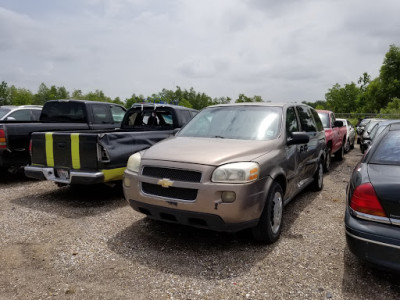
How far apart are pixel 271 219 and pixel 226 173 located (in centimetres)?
96

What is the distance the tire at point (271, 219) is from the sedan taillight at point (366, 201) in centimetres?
98

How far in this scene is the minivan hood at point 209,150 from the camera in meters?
3.42

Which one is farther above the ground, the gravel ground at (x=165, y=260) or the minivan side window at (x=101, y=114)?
the minivan side window at (x=101, y=114)

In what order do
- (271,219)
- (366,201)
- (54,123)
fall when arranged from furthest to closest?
1. (54,123)
2. (271,219)
3. (366,201)

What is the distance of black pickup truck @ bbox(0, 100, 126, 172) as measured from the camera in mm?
6457

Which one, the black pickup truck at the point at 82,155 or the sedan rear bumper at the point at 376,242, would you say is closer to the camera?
the sedan rear bumper at the point at 376,242

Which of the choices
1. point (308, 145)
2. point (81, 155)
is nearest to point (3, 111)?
point (81, 155)

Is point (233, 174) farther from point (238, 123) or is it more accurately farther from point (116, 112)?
point (116, 112)

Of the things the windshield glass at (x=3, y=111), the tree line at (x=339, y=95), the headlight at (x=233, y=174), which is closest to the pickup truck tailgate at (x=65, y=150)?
the headlight at (x=233, y=174)

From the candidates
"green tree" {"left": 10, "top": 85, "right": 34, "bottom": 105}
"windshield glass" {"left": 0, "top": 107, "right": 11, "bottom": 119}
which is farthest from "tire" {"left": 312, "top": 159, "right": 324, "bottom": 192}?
"green tree" {"left": 10, "top": 85, "right": 34, "bottom": 105}

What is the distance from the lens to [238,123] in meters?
4.41

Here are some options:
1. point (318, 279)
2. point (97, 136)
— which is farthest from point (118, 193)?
point (318, 279)

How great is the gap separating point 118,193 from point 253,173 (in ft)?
11.9

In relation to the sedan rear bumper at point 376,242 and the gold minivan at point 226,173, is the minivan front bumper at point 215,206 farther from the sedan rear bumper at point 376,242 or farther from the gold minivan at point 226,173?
the sedan rear bumper at point 376,242
